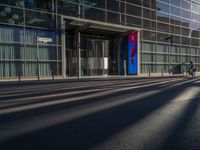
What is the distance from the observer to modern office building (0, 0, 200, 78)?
91.6 feet

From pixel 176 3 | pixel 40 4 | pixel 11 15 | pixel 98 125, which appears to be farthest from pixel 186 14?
pixel 98 125

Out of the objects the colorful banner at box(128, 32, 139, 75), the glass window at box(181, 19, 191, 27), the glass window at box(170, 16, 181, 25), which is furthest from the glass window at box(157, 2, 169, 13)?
the colorful banner at box(128, 32, 139, 75)

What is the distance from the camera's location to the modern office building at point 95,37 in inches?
1099

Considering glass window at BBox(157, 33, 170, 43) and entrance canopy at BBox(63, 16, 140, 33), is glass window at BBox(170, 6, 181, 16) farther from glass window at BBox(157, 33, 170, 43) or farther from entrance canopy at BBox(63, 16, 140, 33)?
entrance canopy at BBox(63, 16, 140, 33)

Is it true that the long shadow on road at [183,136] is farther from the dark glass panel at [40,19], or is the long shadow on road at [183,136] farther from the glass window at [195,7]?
the glass window at [195,7]

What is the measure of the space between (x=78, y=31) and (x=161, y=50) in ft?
47.8

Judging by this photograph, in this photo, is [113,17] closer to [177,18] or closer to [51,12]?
[51,12]

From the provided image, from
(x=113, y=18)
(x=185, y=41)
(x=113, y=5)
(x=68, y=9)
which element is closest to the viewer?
(x=68, y=9)

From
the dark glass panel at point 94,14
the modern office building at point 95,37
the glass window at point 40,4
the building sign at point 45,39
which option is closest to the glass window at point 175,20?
the modern office building at point 95,37

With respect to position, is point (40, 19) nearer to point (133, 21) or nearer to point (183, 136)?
point (133, 21)

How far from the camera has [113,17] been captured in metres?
36.7

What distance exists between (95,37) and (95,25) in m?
3.30

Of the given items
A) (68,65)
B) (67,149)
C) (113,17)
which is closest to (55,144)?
(67,149)

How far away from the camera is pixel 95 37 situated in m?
37.4
